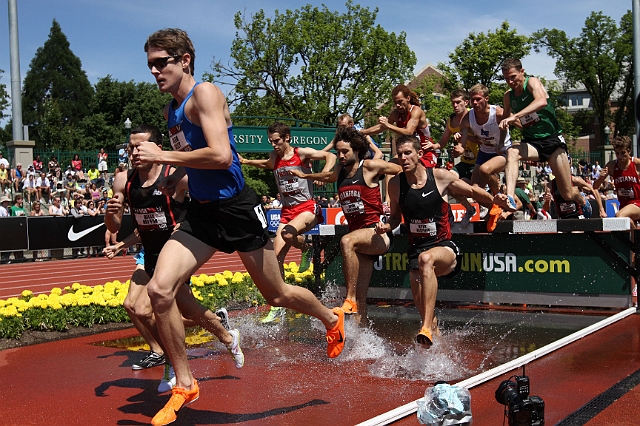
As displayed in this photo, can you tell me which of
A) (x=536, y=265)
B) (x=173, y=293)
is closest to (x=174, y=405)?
(x=173, y=293)

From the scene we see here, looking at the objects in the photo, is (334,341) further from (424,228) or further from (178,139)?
(424,228)

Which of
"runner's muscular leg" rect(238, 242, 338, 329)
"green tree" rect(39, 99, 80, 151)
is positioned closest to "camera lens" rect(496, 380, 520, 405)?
"runner's muscular leg" rect(238, 242, 338, 329)

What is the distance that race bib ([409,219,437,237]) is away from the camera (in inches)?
276

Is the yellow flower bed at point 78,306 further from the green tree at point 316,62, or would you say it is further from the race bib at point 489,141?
the green tree at point 316,62

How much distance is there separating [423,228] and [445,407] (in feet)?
12.9

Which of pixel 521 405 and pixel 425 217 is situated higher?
pixel 425 217

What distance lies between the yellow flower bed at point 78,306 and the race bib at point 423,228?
13.2 ft

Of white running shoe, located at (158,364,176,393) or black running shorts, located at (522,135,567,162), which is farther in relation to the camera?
black running shorts, located at (522,135,567,162)

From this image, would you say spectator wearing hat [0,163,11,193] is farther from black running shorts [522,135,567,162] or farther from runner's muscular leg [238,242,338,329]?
runner's muscular leg [238,242,338,329]

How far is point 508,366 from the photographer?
567 cm

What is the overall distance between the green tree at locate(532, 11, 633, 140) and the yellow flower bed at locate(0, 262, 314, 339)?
183 feet

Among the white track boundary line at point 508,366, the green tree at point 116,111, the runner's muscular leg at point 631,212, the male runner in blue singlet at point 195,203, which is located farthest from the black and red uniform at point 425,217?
the green tree at point 116,111

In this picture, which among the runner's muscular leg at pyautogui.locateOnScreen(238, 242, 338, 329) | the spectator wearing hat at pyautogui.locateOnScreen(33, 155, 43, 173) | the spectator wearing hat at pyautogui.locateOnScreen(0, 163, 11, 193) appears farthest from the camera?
the spectator wearing hat at pyautogui.locateOnScreen(33, 155, 43, 173)

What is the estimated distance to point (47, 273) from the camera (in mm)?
17719
